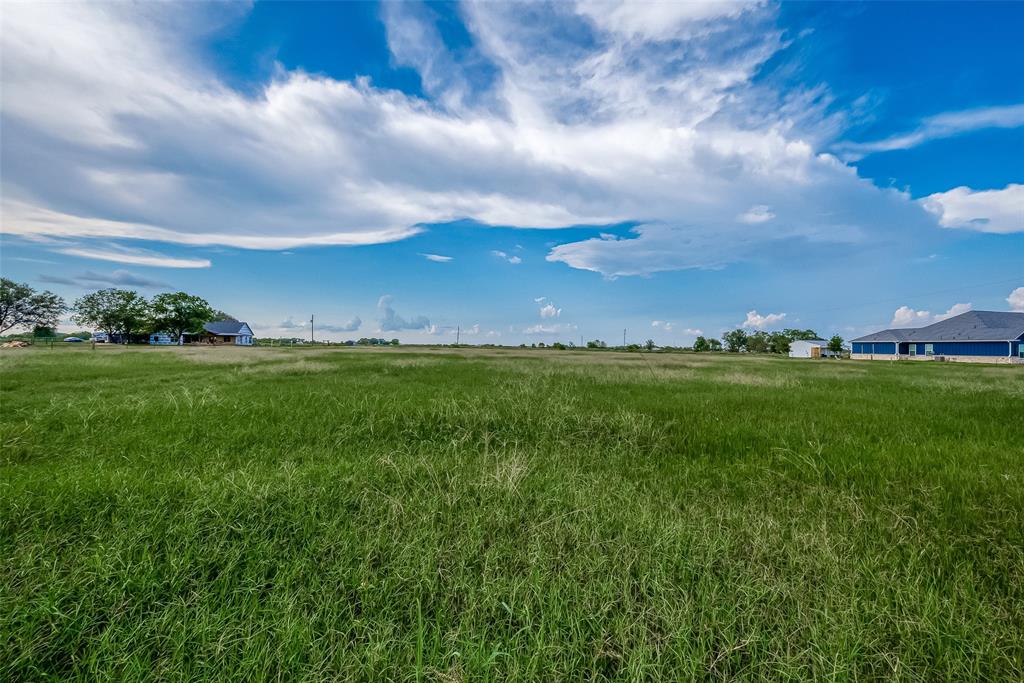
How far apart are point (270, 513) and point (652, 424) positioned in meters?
7.06

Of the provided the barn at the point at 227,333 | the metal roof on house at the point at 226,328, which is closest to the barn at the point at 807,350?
the barn at the point at 227,333

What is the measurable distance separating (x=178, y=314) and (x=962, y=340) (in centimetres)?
14600

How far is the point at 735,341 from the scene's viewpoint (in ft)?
402

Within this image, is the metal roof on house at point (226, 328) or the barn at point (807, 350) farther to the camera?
the metal roof on house at point (226, 328)

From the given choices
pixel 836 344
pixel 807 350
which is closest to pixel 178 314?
pixel 807 350

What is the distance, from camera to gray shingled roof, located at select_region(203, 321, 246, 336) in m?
101

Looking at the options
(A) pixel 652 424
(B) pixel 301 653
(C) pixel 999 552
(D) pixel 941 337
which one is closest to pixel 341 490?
(B) pixel 301 653

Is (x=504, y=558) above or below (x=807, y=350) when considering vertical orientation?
below

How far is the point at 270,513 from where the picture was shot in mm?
4512

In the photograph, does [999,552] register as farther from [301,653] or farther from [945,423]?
[945,423]

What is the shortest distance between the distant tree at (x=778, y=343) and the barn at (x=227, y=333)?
142851 millimetres

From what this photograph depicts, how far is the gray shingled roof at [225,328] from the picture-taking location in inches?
3976

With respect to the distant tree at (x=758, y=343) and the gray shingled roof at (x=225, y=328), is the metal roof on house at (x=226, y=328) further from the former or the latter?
the distant tree at (x=758, y=343)

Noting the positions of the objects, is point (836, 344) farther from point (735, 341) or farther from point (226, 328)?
point (226, 328)
